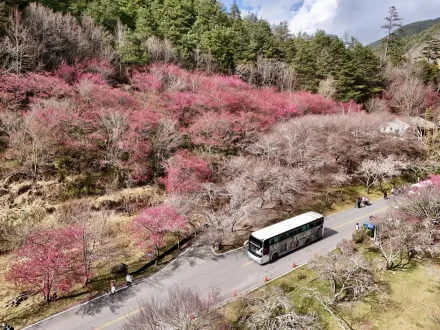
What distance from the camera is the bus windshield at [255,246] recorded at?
20.0 m

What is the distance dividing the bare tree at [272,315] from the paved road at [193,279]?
1898 millimetres

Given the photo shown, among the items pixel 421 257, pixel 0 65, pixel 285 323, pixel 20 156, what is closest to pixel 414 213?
pixel 421 257

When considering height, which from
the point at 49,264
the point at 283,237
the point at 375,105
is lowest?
the point at 283,237

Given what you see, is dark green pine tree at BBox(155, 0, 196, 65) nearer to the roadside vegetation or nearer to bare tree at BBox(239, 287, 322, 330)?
the roadside vegetation

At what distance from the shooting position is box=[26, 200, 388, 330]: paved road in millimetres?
15445

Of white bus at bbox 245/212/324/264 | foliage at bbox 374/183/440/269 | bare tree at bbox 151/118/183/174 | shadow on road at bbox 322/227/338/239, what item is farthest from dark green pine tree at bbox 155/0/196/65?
foliage at bbox 374/183/440/269

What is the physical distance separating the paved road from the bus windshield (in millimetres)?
1084

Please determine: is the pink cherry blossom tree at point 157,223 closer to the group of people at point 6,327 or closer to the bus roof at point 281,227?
the bus roof at point 281,227

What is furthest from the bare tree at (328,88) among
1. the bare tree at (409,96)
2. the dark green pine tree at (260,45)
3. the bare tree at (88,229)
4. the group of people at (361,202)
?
the bare tree at (88,229)

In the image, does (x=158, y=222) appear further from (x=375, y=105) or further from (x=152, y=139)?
(x=375, y=105)

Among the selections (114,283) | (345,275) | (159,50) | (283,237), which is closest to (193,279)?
(114,283)

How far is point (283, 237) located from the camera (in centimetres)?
2108

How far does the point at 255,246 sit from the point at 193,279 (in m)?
5.03

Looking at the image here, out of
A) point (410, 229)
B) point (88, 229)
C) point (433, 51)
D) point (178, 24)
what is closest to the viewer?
point (88, 229)
